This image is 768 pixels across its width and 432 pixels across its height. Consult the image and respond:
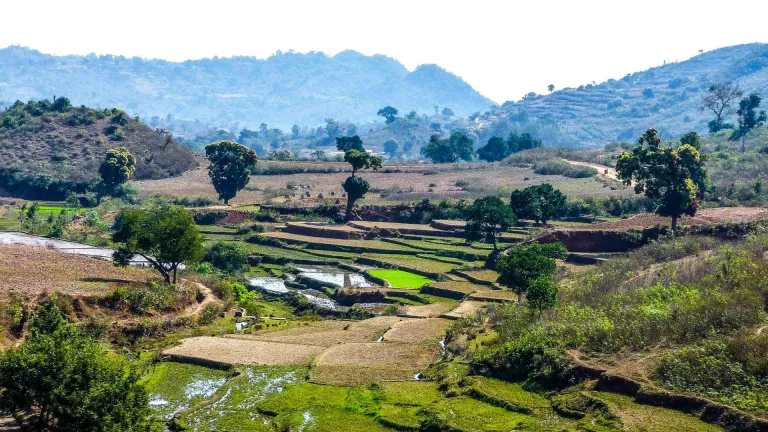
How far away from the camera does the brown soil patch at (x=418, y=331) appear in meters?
36.4

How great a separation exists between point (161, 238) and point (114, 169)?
4205 cm

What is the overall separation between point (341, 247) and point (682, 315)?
116 ft

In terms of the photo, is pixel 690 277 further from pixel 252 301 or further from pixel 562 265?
pixel 252 301

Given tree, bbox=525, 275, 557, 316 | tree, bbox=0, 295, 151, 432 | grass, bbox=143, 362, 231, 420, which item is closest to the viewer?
tree, bbox=0, 295, 151, 432

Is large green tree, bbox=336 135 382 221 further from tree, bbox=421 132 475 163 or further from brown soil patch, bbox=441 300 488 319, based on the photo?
tree, bbox=421 132 475 163

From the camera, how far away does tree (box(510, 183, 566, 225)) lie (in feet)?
195

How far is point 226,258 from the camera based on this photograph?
182 feet

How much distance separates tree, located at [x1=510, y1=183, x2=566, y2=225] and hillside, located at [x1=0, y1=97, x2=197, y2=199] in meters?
44.1

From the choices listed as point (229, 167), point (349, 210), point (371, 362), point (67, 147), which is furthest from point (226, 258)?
point (67, 147)

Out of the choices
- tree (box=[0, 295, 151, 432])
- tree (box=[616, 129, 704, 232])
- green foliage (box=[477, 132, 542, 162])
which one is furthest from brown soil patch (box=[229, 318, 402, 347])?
green foliage (box=[477, 132, 542, 162])

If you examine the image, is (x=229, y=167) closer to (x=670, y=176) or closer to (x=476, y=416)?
(x=670, y=176)

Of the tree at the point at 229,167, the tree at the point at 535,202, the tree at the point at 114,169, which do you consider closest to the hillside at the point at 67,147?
the tree at the point at 114,169

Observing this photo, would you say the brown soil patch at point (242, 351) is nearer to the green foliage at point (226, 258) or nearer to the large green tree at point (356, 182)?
the green foliage at point (226, 258)

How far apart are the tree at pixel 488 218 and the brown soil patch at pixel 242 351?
22.5m
